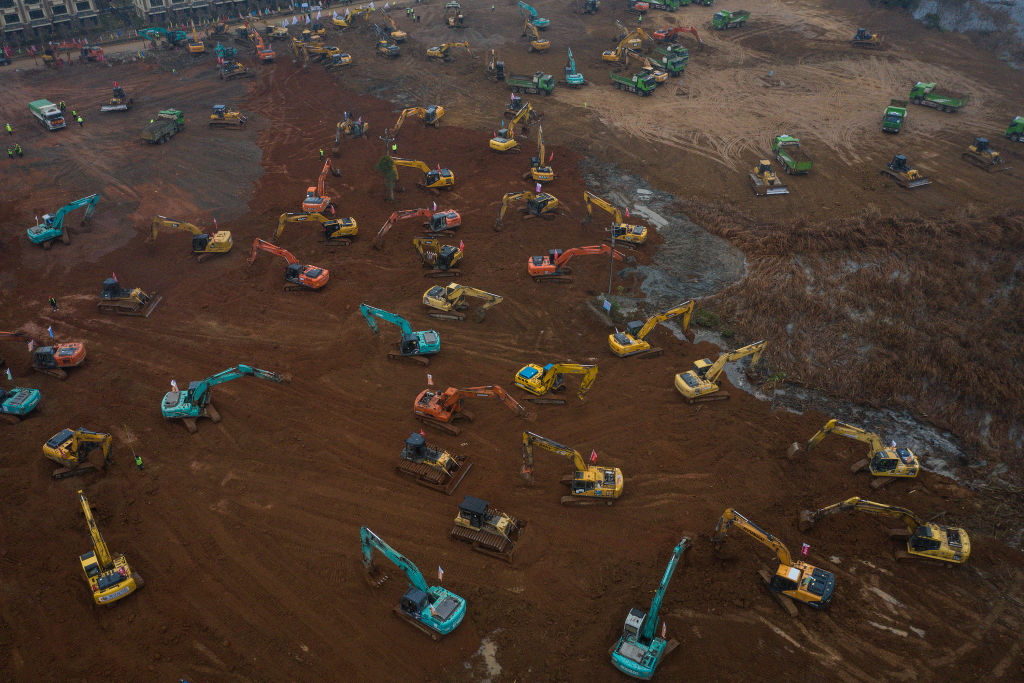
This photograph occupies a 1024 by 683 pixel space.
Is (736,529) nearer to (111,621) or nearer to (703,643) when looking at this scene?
(703,643)

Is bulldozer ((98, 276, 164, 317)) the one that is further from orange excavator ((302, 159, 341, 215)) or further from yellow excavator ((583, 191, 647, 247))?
yellow excavator ((583, 191, 647, 247))

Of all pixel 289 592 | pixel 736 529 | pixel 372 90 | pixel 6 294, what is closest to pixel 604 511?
pixel 736 529

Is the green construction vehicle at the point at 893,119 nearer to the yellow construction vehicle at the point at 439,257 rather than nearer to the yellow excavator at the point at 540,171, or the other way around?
the yellow excavator at the point at 540,171

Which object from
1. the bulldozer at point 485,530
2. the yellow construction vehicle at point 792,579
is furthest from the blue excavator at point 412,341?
the yellow construction vehicle at point 792,579

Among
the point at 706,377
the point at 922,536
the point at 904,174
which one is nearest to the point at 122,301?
the point at 706,377

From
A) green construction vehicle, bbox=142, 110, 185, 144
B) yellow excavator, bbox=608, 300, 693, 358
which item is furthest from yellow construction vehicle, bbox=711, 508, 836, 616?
green construction vehicle, bbox=142, 110, 185, 144

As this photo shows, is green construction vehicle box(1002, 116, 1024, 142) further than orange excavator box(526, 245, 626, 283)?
Yes
